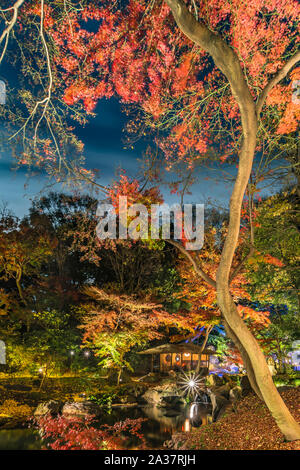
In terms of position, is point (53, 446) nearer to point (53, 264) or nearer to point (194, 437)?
point (194, 437)

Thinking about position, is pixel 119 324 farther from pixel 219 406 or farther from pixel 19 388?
pixel 219 406

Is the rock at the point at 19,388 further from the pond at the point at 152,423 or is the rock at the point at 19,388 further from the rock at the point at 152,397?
the rock at the point at 152,397

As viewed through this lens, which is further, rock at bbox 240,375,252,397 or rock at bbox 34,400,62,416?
rock at bbox 34,400,62,416

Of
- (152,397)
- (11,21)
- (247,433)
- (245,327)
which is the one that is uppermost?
(11,21)

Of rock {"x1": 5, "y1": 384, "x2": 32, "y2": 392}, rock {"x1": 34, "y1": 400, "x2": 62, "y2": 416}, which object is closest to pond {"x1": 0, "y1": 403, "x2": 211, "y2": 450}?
rock {"x1": 34, "y1": 400, "x2": 62, "y2": 416}

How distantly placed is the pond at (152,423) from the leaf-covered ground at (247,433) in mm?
1429

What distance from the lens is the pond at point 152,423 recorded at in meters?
7.17

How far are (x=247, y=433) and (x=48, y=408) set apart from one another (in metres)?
6.72

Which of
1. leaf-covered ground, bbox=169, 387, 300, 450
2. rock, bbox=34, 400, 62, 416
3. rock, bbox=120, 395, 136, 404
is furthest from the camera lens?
rock, bbox=120, 395, 136, 404

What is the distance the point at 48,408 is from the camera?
9633 mm

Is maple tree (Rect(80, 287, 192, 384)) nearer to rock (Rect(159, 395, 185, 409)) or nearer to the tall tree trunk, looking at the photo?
rock (Rect(159, 395, 185, 409))

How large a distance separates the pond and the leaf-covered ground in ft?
4.69

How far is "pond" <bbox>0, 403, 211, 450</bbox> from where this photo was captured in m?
7.17

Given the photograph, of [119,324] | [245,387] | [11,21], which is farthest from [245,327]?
[119,324]
